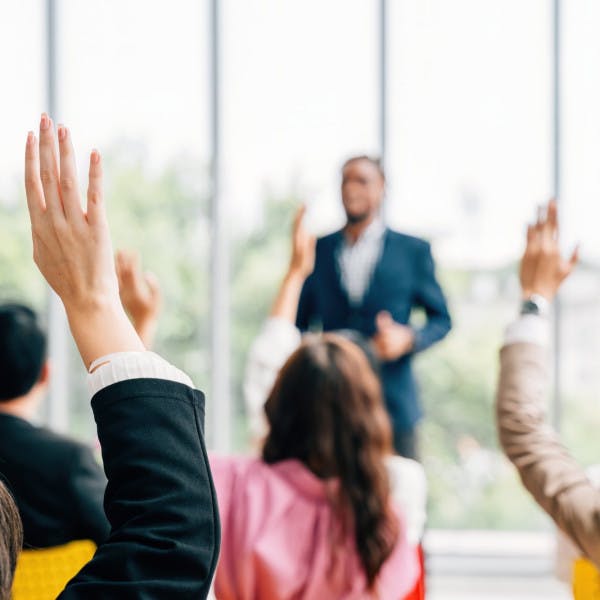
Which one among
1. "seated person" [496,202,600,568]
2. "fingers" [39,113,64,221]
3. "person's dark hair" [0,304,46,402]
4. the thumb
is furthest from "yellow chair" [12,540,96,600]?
the thumb

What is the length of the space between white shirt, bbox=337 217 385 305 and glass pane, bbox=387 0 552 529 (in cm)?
79

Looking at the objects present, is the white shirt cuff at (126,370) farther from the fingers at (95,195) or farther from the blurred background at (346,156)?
the blurred background at (346,156)

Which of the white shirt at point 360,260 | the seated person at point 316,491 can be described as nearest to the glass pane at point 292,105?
the white shirt at point 360,260

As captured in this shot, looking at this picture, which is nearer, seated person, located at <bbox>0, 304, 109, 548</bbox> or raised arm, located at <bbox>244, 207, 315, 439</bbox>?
seated person, located at <bbox>0, 304, 109, 548</bbox>

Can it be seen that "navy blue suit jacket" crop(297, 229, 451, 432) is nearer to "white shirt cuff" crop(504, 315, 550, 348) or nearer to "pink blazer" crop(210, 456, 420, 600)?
"pink blazer" crop(210, 456, 420, 600)

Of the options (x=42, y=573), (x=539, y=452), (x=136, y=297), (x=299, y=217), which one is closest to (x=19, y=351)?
(x=136, y=297)

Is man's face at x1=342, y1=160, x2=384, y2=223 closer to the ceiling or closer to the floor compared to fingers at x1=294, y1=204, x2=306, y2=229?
closer to the ceiling

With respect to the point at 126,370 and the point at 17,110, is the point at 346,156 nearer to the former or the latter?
the point at 17,110

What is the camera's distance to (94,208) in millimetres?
697

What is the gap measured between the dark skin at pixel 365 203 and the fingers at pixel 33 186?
267cm

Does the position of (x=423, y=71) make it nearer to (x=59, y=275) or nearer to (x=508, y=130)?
(x=508, y=130)

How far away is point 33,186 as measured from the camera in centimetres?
70

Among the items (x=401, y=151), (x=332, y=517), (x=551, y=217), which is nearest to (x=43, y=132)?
(x=551, y=217)

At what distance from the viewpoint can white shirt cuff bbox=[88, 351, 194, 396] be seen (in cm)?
66
